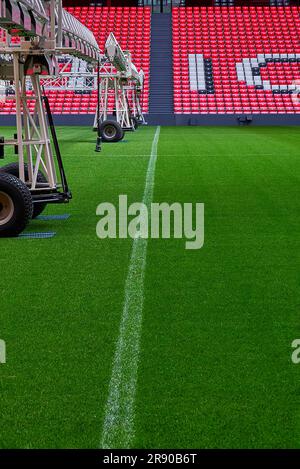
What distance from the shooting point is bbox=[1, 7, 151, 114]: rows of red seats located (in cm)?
5094

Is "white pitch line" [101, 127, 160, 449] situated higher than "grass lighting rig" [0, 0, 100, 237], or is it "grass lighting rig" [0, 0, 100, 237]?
"grass lighting rig" [0, 0, 100, 237]

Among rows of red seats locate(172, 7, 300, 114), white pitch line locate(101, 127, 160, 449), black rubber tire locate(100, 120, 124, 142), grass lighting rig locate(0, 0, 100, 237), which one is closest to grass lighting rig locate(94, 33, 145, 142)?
black rubber tire locate(100, 120, 124, 142)

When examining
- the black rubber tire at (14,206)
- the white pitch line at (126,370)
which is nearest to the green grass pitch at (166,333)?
the white pitch line at (126,370)

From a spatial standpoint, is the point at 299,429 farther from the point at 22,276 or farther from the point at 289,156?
the point at 289,156

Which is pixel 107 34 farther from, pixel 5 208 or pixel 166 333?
pixel 166 333

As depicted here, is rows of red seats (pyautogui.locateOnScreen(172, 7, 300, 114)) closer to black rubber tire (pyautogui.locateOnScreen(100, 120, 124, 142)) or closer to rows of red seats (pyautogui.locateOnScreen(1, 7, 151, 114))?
rows of red seats (pyautogui.locateOnScreen(1, 7, 151, 114))

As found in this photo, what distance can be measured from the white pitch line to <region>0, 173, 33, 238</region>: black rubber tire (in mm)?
1796

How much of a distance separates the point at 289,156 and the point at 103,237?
13.5 meters

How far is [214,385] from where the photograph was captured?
4871mm

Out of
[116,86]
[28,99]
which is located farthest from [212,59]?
[28,99]

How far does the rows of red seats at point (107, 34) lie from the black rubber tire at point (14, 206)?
134 ft

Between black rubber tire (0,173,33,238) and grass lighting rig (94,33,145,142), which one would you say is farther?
grass lighting rig (94,33,145,142)

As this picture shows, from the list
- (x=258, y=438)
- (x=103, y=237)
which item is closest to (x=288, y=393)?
(x=258, y=438)

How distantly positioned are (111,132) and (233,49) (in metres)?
27.5
